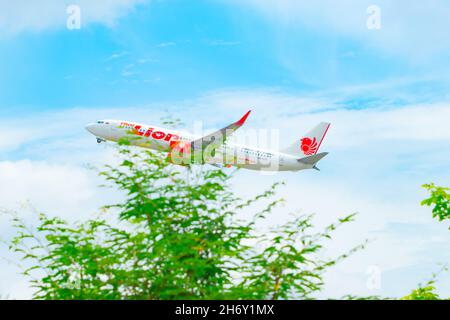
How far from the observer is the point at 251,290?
488 inches

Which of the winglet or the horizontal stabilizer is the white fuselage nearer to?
the horizontal stabilizer

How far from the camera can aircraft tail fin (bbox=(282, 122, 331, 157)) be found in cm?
8406

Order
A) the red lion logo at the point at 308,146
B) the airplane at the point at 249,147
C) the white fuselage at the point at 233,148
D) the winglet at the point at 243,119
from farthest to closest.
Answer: the red lion logo at the point at 308,146, the white fuselage at the point at 233,148, the airplane at the point at 249,147, the winglet at the point at 243,119

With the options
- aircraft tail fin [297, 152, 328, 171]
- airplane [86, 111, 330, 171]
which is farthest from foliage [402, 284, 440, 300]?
aircraft tail fin [297, 152, 328, 171]

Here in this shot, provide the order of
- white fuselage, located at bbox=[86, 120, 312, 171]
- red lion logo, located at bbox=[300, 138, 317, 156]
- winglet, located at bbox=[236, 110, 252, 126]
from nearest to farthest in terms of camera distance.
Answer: winglet, located at bbox=[236, 110, 252, 126], white fuselage, located at bbox=[86, 120, 312, 171], red lion logo, located at bbox=[300, 138, 317, 156]

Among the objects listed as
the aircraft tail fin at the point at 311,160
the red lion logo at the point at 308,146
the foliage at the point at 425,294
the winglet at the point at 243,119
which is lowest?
the foliage at the point at 425,294

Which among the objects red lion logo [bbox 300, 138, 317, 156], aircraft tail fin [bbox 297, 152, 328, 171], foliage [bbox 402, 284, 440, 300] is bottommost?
foliage [bbox 402, 284, 440, 300]

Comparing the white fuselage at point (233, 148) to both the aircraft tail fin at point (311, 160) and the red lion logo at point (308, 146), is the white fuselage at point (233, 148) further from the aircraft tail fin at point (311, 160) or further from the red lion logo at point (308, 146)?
the red lion logo at point (308, 146)

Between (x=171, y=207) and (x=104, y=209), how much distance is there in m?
1.54

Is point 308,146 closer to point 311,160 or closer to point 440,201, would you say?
point 311,160

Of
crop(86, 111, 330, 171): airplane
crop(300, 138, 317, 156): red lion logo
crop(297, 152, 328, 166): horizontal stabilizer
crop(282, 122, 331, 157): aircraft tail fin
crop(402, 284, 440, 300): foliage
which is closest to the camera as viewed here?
crop(402, 284, 440, 300): foliage

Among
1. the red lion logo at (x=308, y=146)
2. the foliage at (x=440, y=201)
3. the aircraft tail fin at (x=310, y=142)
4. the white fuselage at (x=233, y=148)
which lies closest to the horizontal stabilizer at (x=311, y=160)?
the white fuselage at (x=233, y=148)

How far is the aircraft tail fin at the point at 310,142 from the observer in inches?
3310

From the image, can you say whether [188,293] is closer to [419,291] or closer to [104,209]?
[104,209]
